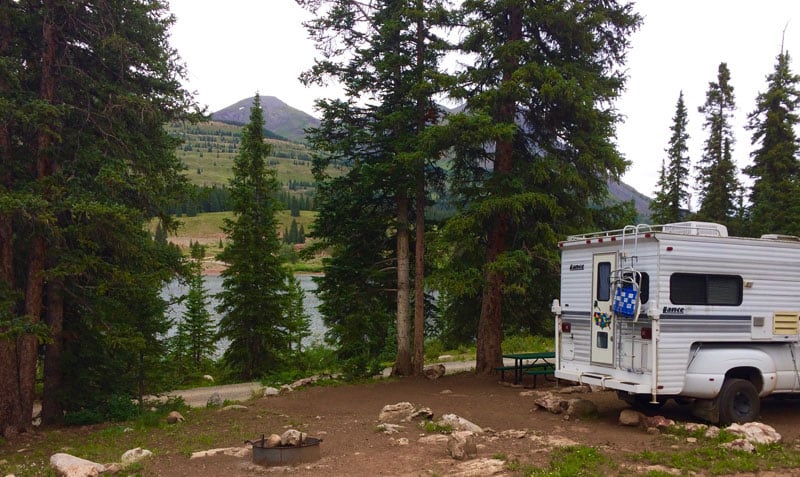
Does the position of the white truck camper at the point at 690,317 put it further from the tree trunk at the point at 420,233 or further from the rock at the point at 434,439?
the tree trunk at the point at 420,233

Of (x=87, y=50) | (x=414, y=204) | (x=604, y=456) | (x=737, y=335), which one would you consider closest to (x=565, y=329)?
(x=737, y=335)

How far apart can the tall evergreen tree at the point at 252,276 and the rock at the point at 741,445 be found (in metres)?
19.8

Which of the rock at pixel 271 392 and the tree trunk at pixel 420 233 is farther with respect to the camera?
the tree trunk at pixel 420 233

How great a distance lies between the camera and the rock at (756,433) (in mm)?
7941

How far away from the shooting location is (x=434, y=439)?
8602 millimetres

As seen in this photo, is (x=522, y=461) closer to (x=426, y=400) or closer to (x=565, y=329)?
(x=565, y=329)

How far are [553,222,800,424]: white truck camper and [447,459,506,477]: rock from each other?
10.2 feet

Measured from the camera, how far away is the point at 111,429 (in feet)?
37.7

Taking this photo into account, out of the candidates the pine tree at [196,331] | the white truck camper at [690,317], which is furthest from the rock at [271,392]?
the pine tree at [196,331]

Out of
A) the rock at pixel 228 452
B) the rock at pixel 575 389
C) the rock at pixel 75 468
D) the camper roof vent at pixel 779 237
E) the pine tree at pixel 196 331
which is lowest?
the pine tree at pixel 196 331

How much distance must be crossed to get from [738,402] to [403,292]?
8.90m

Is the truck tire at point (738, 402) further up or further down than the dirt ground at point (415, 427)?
further up

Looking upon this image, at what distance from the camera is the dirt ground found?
745cm

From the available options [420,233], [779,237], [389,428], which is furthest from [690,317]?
[420,233]
